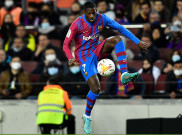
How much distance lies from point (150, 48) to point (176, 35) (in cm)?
63

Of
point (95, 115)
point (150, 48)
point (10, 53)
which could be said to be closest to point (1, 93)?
point (10, 53)

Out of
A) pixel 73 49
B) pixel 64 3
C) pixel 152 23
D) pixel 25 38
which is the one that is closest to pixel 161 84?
pixel 152 23

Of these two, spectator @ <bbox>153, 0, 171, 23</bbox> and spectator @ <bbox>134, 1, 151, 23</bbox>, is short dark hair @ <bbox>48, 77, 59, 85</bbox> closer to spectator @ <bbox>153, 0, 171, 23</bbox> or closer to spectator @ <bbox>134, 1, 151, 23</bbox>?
spectator @ <bbox>134, 1, 151, 23</bbox>

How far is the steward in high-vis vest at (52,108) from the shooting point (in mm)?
12703

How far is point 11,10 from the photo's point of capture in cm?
1580

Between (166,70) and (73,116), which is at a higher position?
(166,70)

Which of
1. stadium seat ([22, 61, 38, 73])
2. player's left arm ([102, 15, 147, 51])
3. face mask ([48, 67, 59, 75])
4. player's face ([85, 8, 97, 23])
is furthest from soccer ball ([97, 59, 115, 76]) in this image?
stadium seat ([22, 61, 38, 73])

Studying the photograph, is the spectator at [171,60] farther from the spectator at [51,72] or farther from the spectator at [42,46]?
the spectator at [42,46]

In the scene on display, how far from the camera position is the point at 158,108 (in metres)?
13.4

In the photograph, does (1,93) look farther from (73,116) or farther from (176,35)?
(176,35)

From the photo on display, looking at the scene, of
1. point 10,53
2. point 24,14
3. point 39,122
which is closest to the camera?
point 39,122

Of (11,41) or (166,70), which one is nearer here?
(166,70)

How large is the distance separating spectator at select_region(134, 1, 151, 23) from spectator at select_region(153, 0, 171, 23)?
7.9 inches

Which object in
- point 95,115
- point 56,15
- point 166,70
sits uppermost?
point 56,15
